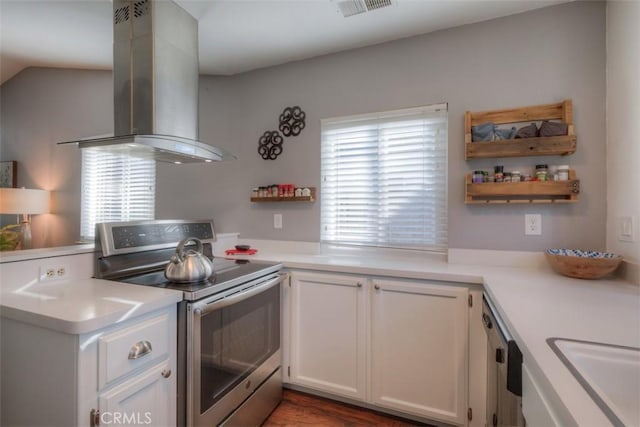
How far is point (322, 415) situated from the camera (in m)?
1.77

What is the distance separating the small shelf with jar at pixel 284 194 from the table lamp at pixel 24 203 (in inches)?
97.2

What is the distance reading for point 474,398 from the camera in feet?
4.91

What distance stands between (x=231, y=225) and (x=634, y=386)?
2.54m

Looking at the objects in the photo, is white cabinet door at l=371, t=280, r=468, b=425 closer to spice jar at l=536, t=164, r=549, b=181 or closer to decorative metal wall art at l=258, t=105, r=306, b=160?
spice jar at l=536, t=164, r=549, b=181

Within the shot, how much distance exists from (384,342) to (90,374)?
135 centimetres

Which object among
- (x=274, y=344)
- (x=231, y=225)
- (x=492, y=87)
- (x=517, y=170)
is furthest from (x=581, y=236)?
(x=231, y=225)

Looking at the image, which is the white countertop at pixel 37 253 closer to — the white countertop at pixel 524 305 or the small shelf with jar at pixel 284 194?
the white countertop at pixel 524 305

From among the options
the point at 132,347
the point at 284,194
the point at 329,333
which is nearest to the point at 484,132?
the point at 284,194

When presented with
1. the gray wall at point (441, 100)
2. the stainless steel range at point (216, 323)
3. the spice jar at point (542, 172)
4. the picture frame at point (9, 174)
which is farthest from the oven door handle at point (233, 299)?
the picture frame at point (9, 174)

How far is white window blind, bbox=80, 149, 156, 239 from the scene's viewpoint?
10.0 ft

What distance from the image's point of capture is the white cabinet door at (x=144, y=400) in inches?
39.3

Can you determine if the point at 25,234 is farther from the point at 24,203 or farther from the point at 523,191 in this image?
the point at 523,191

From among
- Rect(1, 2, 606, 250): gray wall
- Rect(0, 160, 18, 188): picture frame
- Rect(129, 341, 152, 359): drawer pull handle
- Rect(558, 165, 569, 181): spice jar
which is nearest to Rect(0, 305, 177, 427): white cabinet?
Rect(129, 341, 152, 359): drawer pull handle

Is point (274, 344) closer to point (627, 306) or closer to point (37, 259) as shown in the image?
point (37, 259)
